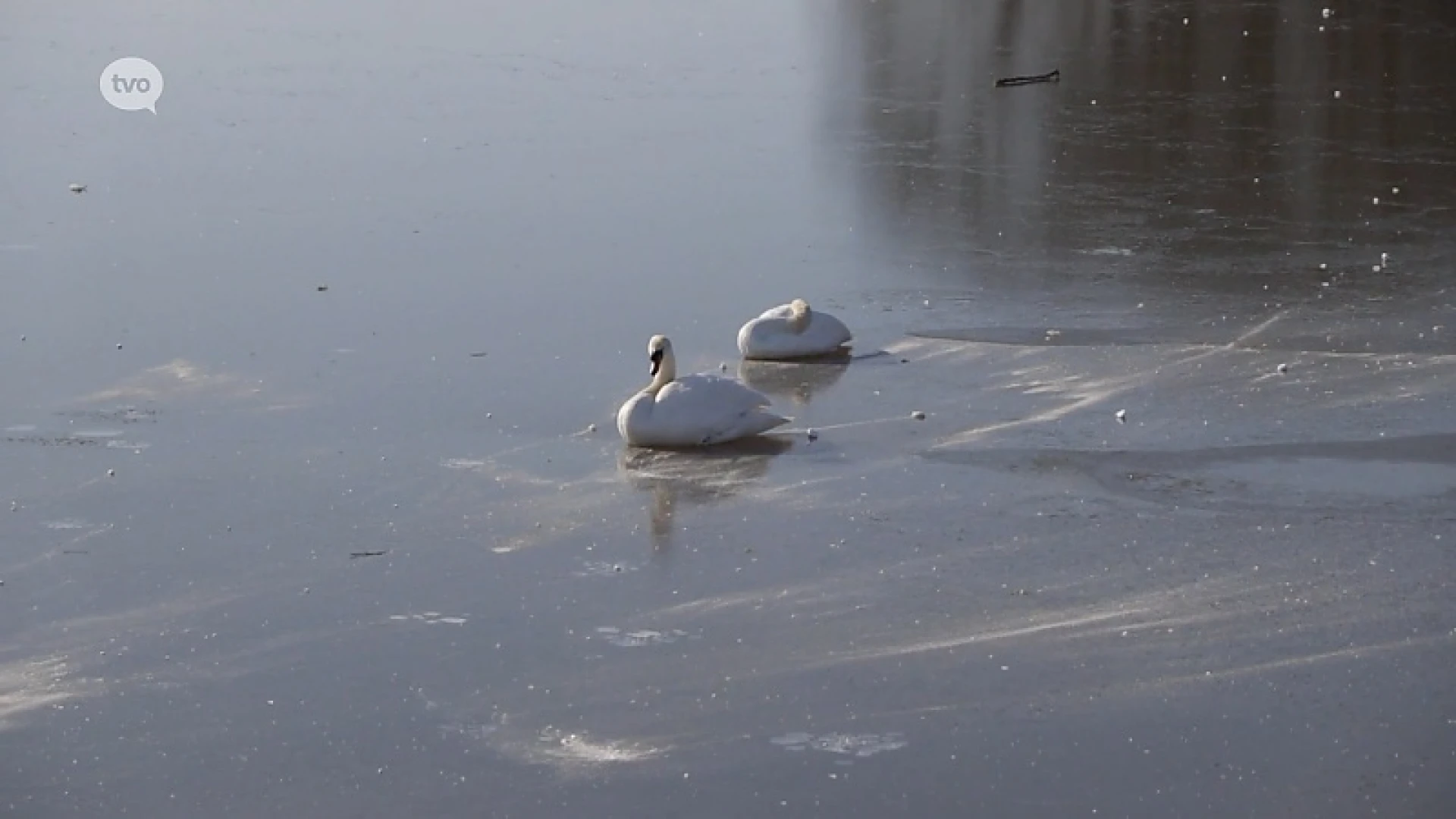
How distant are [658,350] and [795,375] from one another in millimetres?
1053

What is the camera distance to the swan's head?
9764 mm

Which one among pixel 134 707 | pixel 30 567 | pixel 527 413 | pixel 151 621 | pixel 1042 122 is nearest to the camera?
pixel 134 707

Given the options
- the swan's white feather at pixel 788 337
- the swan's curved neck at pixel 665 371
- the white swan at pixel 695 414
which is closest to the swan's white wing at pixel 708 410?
the white swan at pixel 695 414

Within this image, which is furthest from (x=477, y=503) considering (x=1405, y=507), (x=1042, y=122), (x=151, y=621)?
(x=1042, y=122)

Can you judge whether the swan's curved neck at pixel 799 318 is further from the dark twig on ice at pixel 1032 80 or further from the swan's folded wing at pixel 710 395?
the dark twig on ice at pixel 1032 80

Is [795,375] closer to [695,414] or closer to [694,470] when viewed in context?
[695,414]

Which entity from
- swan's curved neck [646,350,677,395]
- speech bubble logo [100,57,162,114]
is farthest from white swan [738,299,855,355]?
speech bubble logo [100,57,162,114]

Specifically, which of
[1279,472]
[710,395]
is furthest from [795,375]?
[1279,472]

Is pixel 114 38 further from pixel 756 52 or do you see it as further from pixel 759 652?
pixel 759 652

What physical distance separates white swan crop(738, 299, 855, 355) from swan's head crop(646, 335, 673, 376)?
0.96 meters

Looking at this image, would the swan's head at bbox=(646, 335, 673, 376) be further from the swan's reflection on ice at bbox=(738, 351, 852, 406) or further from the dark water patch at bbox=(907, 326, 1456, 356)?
the dark water patch at bbox=(907, 326, 1456, 356)

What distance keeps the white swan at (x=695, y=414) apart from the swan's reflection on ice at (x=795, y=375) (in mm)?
771

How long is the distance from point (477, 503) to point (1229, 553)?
9.48 feet

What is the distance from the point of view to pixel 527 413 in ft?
32.9
